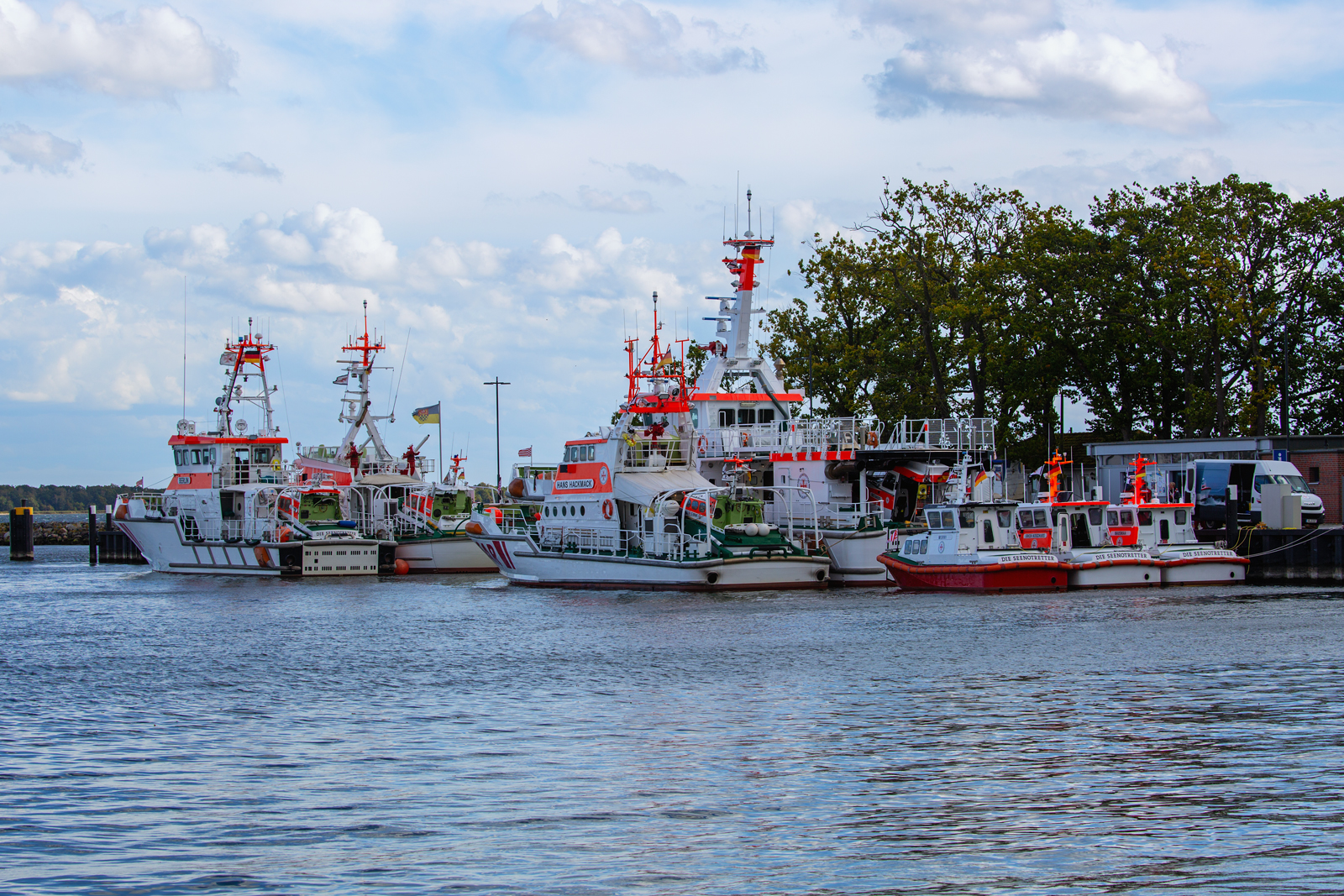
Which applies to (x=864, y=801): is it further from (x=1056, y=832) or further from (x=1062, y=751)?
(x=1062, y=751)

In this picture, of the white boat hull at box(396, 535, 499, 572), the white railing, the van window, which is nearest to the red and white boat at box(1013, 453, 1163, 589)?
the white railing

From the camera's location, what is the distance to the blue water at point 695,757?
1426cm

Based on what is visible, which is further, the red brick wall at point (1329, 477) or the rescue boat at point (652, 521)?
the red brick wall at point (1329, 477)

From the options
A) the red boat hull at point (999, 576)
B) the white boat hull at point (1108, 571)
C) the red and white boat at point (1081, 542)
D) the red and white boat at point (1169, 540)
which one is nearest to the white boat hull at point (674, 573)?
the red boat hull at point (999, 576)

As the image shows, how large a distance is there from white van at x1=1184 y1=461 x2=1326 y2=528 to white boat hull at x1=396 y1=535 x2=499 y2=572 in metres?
30.6

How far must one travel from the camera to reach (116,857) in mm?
14875

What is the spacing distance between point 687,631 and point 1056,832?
1941 centimetres

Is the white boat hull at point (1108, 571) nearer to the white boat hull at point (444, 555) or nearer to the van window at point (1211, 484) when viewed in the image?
the van window at point (1211, 484)

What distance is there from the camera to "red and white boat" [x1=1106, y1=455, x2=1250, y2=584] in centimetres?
4331

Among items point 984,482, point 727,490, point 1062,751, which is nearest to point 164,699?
point 1062,751

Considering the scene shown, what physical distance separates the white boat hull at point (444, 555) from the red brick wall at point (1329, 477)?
35.0 m

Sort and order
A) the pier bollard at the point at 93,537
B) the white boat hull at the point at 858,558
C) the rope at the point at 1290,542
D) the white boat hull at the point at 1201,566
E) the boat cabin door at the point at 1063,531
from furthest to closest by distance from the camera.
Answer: the pier bollard at the point at 93,537 < the white boat hull at the point at 858,558 < the rope at the point at 1290,542 < the boat cabin door at the point at 1063,531 < the white boat hull at the point at 1201,566

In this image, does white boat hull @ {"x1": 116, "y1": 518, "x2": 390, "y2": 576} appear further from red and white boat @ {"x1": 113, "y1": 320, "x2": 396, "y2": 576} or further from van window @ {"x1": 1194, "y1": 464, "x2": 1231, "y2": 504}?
van window @ {"x1": 1194, "y1": 464, "x2": 1231, "y2": 504}

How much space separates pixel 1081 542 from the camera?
45094 mm
